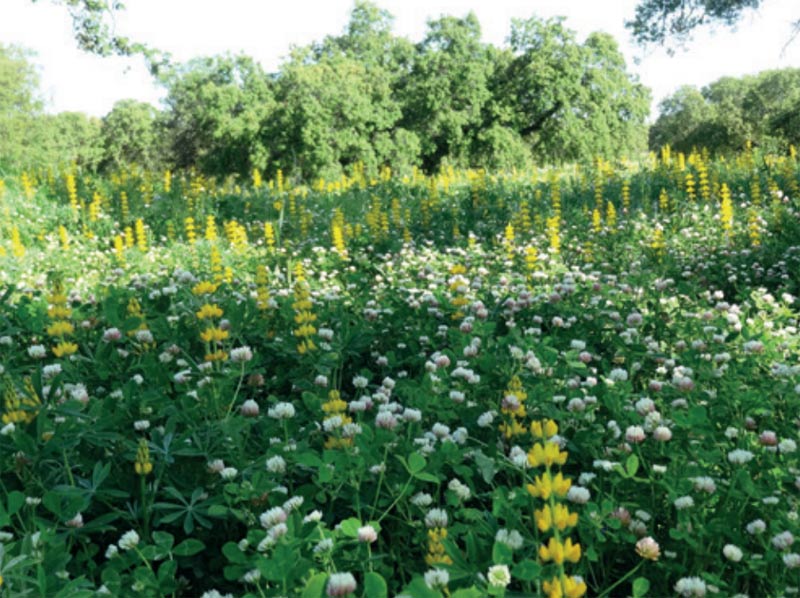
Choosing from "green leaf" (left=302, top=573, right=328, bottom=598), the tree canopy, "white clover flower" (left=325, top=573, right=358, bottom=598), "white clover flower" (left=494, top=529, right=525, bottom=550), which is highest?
the tree canopy

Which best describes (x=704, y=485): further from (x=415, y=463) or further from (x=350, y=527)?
(x=350, y=527)

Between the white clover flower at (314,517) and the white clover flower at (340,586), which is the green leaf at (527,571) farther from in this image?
the white clover flower at (314,517)

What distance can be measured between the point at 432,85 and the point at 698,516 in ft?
98.2

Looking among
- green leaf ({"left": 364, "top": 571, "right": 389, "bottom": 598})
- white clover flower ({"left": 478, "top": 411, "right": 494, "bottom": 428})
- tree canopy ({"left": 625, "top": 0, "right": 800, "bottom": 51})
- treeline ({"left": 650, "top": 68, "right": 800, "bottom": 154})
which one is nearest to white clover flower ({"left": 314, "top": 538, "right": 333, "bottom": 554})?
green leaf ({"left": 364, "top": 571, "right": 389, "bottom": 598})

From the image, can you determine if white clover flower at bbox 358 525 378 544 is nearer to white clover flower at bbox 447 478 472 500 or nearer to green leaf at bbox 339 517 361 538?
green leaf at bbox 339 517 361 538

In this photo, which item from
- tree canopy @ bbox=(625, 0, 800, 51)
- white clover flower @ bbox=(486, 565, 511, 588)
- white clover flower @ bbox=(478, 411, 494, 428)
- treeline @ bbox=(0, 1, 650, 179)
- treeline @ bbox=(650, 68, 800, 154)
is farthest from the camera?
treeline @ bbox=(650, 68, 800, 154)

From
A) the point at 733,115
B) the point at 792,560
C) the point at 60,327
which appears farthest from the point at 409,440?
the point at 733,115

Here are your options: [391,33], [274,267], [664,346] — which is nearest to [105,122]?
[391,33]

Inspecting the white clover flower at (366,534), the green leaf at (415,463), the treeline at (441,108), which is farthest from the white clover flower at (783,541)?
the treeline at (441,108)

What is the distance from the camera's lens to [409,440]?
1905mm

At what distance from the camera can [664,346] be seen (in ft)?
11.1

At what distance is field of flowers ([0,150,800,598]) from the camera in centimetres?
142

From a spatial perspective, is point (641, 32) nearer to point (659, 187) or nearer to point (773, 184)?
point (659, 187)

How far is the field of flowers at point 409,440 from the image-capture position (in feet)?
4.66
